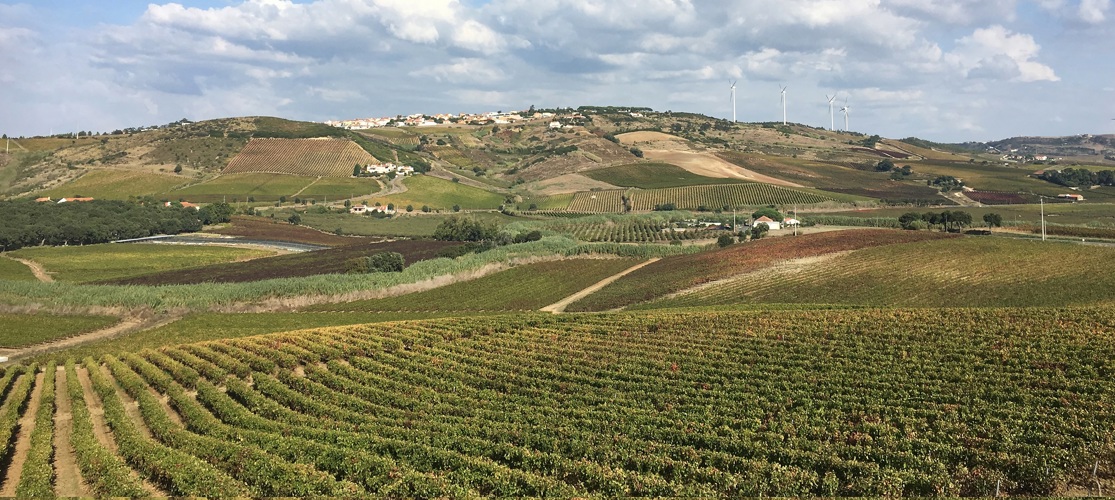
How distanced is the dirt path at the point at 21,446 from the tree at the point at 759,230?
96718mm

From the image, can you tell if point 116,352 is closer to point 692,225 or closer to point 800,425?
point 800,425

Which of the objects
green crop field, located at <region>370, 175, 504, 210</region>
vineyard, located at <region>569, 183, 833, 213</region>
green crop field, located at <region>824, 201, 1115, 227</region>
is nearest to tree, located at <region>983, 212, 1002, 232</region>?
green crop field, located at <region>824, 201, 1115, 227</region>

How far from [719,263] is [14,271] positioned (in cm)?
8961

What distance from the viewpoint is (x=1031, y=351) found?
35.2 metres

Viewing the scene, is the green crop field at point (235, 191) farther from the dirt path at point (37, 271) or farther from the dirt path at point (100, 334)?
the dirt path at point (100, 334)

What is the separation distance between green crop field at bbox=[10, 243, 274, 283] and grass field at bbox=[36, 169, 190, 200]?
71644mm

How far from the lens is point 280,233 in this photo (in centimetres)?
13475

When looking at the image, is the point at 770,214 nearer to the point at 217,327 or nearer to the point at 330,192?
the point at 217,327

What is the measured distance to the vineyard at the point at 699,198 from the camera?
16938cm

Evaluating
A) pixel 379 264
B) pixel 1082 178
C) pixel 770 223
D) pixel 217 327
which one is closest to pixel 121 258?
pixel 379 264

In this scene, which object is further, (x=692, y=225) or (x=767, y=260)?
(x=692, y=225)

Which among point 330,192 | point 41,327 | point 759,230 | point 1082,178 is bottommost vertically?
point 41,327

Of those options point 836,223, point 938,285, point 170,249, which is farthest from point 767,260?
point 170,249

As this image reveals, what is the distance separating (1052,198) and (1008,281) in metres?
126
